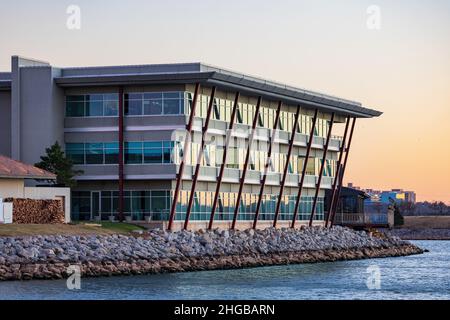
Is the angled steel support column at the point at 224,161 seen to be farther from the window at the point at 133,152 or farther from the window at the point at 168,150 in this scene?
the window at the point at 133,152

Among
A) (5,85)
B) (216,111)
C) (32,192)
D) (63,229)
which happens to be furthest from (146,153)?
(63,229)

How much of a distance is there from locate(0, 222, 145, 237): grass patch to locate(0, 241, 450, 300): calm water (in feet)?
24.6

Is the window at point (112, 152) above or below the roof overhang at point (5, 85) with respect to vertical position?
below

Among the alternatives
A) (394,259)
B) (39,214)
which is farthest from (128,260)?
(394,259)

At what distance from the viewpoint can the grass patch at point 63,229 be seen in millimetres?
73000

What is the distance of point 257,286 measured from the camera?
66.6 meters

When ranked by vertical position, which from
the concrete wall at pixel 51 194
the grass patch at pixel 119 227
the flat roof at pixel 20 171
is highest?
the flat roof at pixel 20 171

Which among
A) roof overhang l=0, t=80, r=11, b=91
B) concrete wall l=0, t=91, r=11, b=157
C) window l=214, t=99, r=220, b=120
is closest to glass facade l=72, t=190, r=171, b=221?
concrete wall l=0, t=91, r=11, b=157

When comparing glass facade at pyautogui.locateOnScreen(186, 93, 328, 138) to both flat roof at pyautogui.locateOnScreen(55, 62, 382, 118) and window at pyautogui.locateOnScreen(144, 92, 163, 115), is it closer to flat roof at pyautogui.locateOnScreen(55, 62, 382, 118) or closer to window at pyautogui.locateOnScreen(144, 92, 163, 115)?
flat roof at pyautogui.locateOnScreen(55, 62, 382, 118)

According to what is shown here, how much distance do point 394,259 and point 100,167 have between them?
81.0ft

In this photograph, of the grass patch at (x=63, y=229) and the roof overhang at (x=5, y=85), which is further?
the roof overhang at (x=5, y=85)

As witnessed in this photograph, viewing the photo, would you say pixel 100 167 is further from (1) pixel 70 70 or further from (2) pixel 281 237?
(2) pixel 281 237

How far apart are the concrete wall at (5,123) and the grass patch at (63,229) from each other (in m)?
10.8

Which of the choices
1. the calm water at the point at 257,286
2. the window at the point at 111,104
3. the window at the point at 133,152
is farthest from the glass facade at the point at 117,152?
the calm water at the point at 257,286
